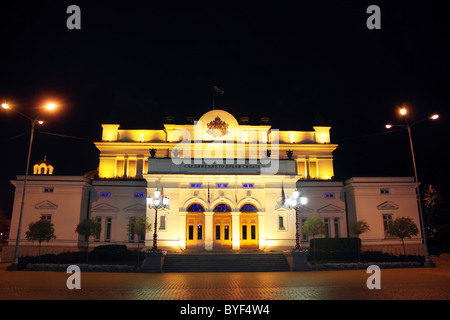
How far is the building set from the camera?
36.6m

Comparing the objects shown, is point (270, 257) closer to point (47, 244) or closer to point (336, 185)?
point (336, 185)

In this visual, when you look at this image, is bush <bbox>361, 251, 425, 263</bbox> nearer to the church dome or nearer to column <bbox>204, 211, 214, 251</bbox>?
column <bbox>204, 211, 214, 251</bbox>

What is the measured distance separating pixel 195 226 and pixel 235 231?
173 inches

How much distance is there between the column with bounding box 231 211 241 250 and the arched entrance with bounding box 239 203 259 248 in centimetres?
56

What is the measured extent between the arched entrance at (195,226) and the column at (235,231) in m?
3.19

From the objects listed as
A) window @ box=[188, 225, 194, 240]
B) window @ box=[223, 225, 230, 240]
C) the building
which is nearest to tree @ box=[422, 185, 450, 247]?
the building

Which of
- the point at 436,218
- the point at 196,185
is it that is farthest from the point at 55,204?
the point at 436,218

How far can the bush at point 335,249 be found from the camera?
30.8 metres

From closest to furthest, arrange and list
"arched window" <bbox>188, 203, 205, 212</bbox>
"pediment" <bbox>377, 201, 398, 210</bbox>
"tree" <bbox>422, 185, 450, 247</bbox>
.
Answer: "arched window" <bbox>188, 203, 205, 212</bbox> < "pediment" <bbox>377, 201, 398, 210</bbox> < "tree" <bbox>422, 185, 450, 247</bbox>

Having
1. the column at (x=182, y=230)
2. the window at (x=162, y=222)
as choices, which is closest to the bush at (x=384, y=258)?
the column at (x=182, y=230)

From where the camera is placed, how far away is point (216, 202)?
121 ft

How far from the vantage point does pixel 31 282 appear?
61.7 feet

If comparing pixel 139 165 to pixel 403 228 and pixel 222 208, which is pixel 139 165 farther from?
pixel 403 228

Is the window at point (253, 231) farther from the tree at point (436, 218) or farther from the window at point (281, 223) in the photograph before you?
the tree at point (436, 218)
